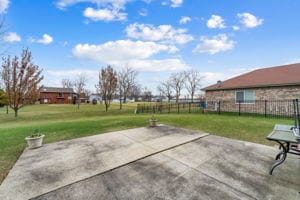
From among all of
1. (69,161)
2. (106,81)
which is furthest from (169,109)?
(69,161)

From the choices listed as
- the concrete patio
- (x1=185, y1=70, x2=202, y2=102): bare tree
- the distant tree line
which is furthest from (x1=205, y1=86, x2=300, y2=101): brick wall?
(x1=185, y1=70, x2=202, y2=102): bare tree

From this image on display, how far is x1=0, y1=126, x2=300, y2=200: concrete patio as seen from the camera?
7.21 ft

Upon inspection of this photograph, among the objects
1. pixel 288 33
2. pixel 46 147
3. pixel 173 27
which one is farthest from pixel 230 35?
pixel 46 147

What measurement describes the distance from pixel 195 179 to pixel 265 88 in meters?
12.6

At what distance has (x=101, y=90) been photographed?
21.0 meters

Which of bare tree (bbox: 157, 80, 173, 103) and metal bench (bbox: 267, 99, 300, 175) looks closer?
metal bench (bbox: 267, 99, 300, 175)

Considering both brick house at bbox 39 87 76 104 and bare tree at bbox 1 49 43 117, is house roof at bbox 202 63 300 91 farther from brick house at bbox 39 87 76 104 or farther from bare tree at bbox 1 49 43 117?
brick house at bbox 39 87 76 104

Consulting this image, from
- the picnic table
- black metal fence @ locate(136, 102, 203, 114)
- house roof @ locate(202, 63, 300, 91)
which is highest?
house roof @ locate(202, 63, 300, 91)

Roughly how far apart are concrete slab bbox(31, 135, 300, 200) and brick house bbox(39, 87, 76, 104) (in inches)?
2020

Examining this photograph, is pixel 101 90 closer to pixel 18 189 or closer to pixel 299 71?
pixel 18 189

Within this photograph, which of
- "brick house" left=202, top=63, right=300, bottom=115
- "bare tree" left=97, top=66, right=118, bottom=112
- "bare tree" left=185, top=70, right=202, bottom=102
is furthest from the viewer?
"bare tree" left=185, top=70, right=202, bottom=102

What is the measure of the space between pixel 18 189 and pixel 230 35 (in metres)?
14.7

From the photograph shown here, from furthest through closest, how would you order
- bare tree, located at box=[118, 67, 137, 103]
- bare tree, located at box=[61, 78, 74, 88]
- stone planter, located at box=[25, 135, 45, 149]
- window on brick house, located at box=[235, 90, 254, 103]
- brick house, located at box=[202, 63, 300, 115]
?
bare tree, located at box=[61, 78, 74, 88]
bare tree, located at box=[118, 67, 137, 103]
window on brick house, located at box=[235, 90, 254, 103]
brick house, located at box=[202, 63, 300, 115]
stone planter, located at box=[25, 135, 45, 149]

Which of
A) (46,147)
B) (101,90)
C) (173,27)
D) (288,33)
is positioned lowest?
(46,147)
